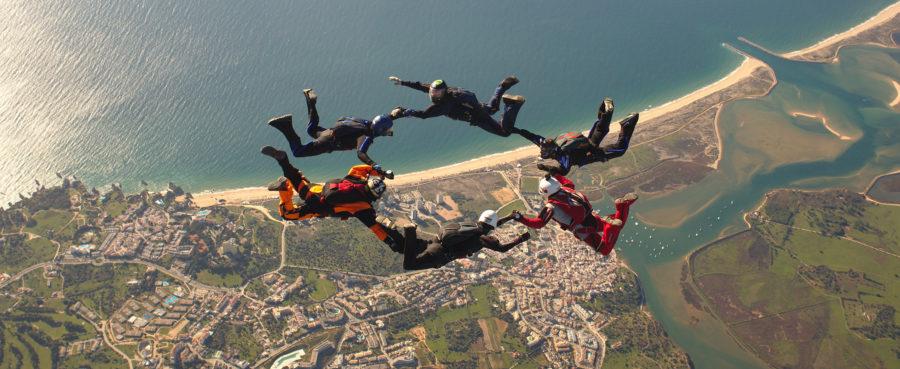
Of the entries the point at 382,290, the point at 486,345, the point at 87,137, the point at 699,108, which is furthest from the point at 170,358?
the point at 699,108

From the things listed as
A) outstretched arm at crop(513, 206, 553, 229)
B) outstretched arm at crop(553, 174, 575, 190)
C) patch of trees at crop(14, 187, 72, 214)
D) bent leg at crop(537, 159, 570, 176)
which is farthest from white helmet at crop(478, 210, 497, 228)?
patch of trees at crop(14, 187, 72, 214)

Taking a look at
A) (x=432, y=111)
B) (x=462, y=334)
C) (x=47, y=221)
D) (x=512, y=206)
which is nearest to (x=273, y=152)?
(x=432, y=111)

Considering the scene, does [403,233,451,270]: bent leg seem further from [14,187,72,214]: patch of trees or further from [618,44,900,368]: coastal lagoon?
[14,187,72,214]: patch of trees

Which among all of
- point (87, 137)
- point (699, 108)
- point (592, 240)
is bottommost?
point (699, 108)

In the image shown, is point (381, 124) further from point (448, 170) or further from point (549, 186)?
point (448, 170)

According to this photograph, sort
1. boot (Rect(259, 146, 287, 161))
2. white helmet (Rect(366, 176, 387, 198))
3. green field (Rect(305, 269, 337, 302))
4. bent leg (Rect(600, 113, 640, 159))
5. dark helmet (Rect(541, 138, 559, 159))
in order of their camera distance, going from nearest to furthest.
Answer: boot (Rect(259, 146, 287, 161)), white helmet (Rect(366, 176, 387, 198)), dark helmet (Rect(541, 138, 559, 159)), bent leg (Rect(600, 113, 640, 159)), green field (Rect(305, 269, 337, 302))

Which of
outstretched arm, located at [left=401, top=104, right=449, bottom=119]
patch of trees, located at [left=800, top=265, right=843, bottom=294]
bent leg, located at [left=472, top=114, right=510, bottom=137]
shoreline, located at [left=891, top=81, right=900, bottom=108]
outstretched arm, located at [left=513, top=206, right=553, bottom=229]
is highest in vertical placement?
outstretched arm, located at [left=401, top=104, right=449, bottom=119]

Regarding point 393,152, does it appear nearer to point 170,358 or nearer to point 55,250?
point 170,358
